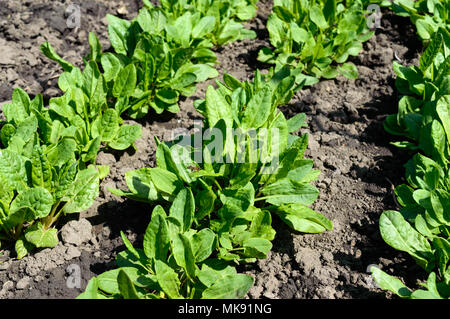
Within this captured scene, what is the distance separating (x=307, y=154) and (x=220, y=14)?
1.45 m

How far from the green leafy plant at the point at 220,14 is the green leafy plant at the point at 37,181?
143 cm

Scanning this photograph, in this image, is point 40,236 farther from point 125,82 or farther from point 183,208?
point 125,82

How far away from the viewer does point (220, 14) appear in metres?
4.06

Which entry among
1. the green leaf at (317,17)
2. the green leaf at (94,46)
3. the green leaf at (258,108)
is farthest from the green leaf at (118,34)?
the green leaf at (317,17)

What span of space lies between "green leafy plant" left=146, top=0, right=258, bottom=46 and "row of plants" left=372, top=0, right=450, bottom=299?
1.27 metres

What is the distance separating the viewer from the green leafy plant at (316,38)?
12.2 feet

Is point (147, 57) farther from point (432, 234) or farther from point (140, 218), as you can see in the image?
point (432, 234)

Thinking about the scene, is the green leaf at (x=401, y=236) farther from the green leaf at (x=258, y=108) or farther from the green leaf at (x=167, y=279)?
the green leaf at (x=167, y=279)

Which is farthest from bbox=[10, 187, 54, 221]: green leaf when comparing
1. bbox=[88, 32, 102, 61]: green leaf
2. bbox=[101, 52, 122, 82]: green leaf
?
bbox=[88, 32, 102, 61]: green leaf

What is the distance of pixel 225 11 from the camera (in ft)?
13.3

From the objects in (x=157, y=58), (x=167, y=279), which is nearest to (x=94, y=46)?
(x=157, y=58)

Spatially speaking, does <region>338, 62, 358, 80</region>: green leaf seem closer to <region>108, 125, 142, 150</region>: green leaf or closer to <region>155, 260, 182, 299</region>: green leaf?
<region>108, 125, 142, 150</region>: green leaf
